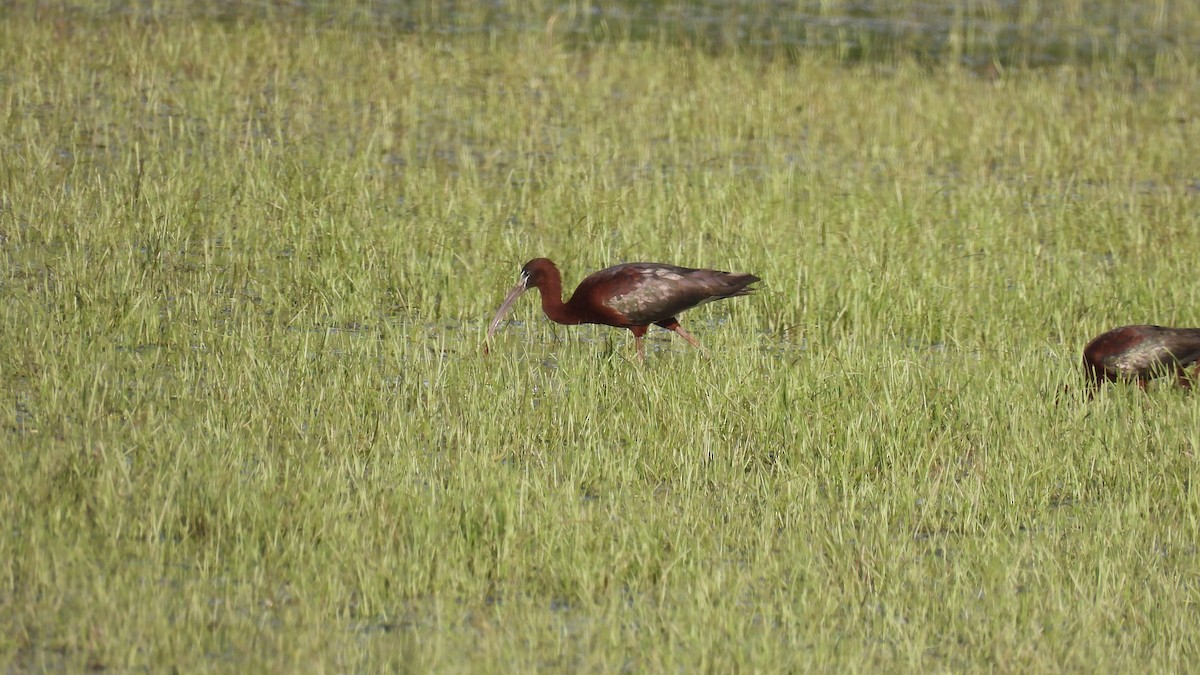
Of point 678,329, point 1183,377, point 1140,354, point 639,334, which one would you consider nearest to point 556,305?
point 639,334

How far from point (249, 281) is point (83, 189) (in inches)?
51.9

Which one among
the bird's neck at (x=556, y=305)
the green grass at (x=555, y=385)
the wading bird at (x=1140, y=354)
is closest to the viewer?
the green grass at (x=555, y=385)

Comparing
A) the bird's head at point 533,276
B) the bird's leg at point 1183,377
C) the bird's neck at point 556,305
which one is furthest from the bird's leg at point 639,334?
the bird's leg at point 1183,377

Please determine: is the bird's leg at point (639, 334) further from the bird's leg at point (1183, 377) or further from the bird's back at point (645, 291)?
the bird's leg at point (1183, 377)

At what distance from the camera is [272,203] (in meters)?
8.41

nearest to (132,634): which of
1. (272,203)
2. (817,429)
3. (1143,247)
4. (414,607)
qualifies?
(414,607)

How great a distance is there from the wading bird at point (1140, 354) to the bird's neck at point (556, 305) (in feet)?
7.40

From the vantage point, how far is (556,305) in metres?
7.07

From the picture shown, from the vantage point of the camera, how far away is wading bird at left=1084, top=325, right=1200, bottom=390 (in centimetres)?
668

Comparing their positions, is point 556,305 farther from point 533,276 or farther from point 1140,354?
point 1140,354

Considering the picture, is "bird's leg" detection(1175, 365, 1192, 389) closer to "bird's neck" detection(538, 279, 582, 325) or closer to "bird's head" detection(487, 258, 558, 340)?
"bird's neck" detection(538, 279, 582, 325)

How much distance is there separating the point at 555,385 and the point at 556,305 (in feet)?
A: 2.16

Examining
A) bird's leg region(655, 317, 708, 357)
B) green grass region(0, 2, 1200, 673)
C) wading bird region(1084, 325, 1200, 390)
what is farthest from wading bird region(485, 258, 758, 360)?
wading bird region(1084, 325, 1200, 390)

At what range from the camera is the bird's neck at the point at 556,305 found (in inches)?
277
